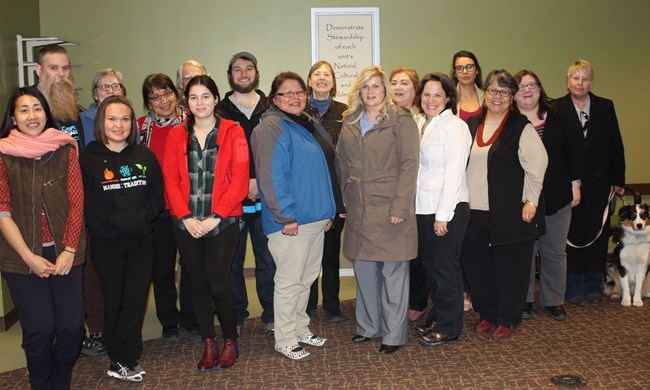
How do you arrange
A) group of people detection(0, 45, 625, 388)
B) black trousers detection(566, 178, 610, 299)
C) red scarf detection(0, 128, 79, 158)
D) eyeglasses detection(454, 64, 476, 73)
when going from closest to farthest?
red scarf detection(0, 128, 79, 158)
group of people detection(0, 45, 625, 388)
eyeglasses detection(454, 64, 476, 73)
black trousers detection(566, 178, 610, 299)

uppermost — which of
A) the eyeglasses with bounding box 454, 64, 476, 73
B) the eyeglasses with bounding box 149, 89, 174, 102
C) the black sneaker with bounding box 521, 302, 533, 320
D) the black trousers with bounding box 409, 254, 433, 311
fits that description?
the eyeglasses with bounding box 454, 64, 476, 73

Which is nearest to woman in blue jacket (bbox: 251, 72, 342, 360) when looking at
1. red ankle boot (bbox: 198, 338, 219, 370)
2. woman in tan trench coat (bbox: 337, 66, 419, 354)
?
woman in tan trench coat (bbox: 337, 66, 419, 354)

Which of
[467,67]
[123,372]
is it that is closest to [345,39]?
[467,67]

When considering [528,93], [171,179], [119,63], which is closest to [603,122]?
[528,93]

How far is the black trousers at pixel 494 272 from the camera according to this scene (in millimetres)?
3777

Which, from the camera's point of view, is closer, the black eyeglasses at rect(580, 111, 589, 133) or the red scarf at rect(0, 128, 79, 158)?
the red scarf at rect(0, 128, 79, 158)

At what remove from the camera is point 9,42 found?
441 cm

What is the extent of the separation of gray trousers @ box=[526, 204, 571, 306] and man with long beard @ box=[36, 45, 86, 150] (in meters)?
3.06

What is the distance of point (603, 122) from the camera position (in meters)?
4.38

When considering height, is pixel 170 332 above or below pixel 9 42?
below

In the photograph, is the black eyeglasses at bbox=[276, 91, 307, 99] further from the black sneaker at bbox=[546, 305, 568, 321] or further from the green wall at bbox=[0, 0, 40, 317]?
the black sneaker at bbox=[546, 305, 568, 321]

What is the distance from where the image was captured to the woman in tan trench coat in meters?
3.43

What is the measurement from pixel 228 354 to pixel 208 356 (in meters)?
0.11

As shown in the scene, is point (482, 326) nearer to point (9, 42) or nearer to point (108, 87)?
point (108, 87)
